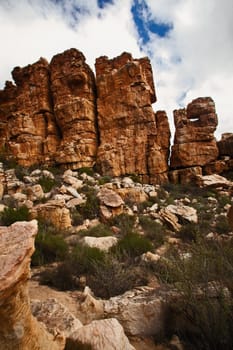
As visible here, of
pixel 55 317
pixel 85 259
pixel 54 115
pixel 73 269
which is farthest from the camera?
pixel 54 115

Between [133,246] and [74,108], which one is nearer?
[133,246]

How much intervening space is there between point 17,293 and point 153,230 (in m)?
6.58

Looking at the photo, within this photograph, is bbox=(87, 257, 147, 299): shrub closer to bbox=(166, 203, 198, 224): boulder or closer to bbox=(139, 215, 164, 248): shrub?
bbox=(139, 215, 164, 248): shrub

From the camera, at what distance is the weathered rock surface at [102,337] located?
5.95ft

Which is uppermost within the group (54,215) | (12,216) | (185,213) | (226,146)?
(226,146)

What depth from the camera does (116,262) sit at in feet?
12.6

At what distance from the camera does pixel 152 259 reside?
4668 mm

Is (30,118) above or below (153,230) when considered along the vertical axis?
above

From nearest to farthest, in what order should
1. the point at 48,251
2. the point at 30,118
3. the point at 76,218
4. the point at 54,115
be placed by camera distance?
the point at 48,251
the point at 76,218
the point at 30,118
the point at 54,115

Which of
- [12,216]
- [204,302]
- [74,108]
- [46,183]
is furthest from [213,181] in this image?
[204,302]

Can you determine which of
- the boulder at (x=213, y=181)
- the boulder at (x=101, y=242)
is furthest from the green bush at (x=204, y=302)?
the boulder at (x=213, y=181)

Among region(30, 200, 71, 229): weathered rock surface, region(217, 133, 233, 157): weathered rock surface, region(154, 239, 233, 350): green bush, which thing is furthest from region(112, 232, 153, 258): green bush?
region(217, 133, 233, 157): weathered rock surface

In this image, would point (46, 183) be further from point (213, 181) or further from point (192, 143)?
point (192, 143)

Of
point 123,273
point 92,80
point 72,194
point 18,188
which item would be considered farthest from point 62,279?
point 92,80
